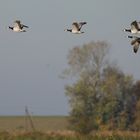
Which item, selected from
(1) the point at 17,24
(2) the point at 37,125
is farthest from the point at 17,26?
(2) the point at 37,125

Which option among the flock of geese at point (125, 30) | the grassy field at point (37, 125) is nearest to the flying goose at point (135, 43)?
the flock of geese at point (125, 30)

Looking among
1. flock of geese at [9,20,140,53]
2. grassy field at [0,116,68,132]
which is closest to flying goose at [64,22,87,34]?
flock of geese at [9,20,140,53]

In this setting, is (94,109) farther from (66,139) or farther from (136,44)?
(136,44)

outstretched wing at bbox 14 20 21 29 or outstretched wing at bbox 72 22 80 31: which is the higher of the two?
outstretched wing at bbox 14 20 21 29

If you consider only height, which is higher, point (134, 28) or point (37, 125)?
point (37, 125)

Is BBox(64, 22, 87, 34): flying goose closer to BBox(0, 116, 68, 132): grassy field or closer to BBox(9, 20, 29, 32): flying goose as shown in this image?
BBox(9, 20, 29, 32): flying goose

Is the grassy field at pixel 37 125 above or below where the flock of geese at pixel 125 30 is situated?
above

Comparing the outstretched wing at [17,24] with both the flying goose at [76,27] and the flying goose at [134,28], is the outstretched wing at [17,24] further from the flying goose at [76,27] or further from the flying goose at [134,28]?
the flying goose at [134,28]

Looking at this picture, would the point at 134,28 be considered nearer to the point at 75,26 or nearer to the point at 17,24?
the point at 75,26

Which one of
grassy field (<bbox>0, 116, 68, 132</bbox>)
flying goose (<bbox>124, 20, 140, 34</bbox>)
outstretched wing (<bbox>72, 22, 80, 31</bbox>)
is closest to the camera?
flying goose (<bbox>124, 20, 140, 34</bbox>)

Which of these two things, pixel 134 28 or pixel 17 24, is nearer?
pixel 134 28

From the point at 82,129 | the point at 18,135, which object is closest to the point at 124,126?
the point at 82,129

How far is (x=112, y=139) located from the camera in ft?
105

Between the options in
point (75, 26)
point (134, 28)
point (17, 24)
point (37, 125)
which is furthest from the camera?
point (37, 125)
